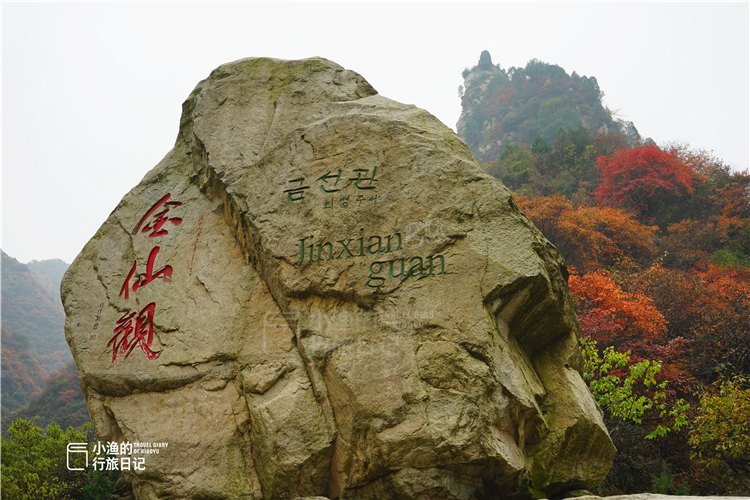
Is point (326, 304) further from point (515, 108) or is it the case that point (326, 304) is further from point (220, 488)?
point (515, 108)

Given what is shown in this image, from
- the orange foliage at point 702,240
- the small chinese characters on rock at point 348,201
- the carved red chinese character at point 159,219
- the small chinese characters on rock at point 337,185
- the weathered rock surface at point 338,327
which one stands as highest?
the orange foliage at point 702,240

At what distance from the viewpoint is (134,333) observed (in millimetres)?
4961

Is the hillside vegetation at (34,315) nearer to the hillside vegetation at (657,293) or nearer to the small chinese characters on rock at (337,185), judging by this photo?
the hillside vegetation at (657,293)

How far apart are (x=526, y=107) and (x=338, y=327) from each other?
3864 centimetres

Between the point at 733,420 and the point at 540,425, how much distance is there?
→ 481 centimetres

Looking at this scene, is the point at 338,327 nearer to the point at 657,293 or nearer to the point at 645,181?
the point at 657,293

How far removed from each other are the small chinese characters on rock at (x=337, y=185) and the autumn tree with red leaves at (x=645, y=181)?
14.4 m

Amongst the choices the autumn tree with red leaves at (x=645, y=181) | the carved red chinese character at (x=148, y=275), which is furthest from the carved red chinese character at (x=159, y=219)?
the autumn tree with red leaves at (x=645, y=181)

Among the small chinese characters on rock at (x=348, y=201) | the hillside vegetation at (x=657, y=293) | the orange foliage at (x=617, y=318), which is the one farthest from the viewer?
the orange foliage at (x=617, y=318)

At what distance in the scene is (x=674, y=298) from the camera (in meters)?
11.1

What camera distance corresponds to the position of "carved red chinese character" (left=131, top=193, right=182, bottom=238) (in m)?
5.43

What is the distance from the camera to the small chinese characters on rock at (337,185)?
14.9 ft

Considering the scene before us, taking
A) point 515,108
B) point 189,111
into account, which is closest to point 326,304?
point 189,111

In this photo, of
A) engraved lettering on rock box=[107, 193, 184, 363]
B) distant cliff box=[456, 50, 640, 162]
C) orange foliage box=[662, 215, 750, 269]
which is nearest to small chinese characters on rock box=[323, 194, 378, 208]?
engraved lettering on rock box=[107, 193, 184, 363]
